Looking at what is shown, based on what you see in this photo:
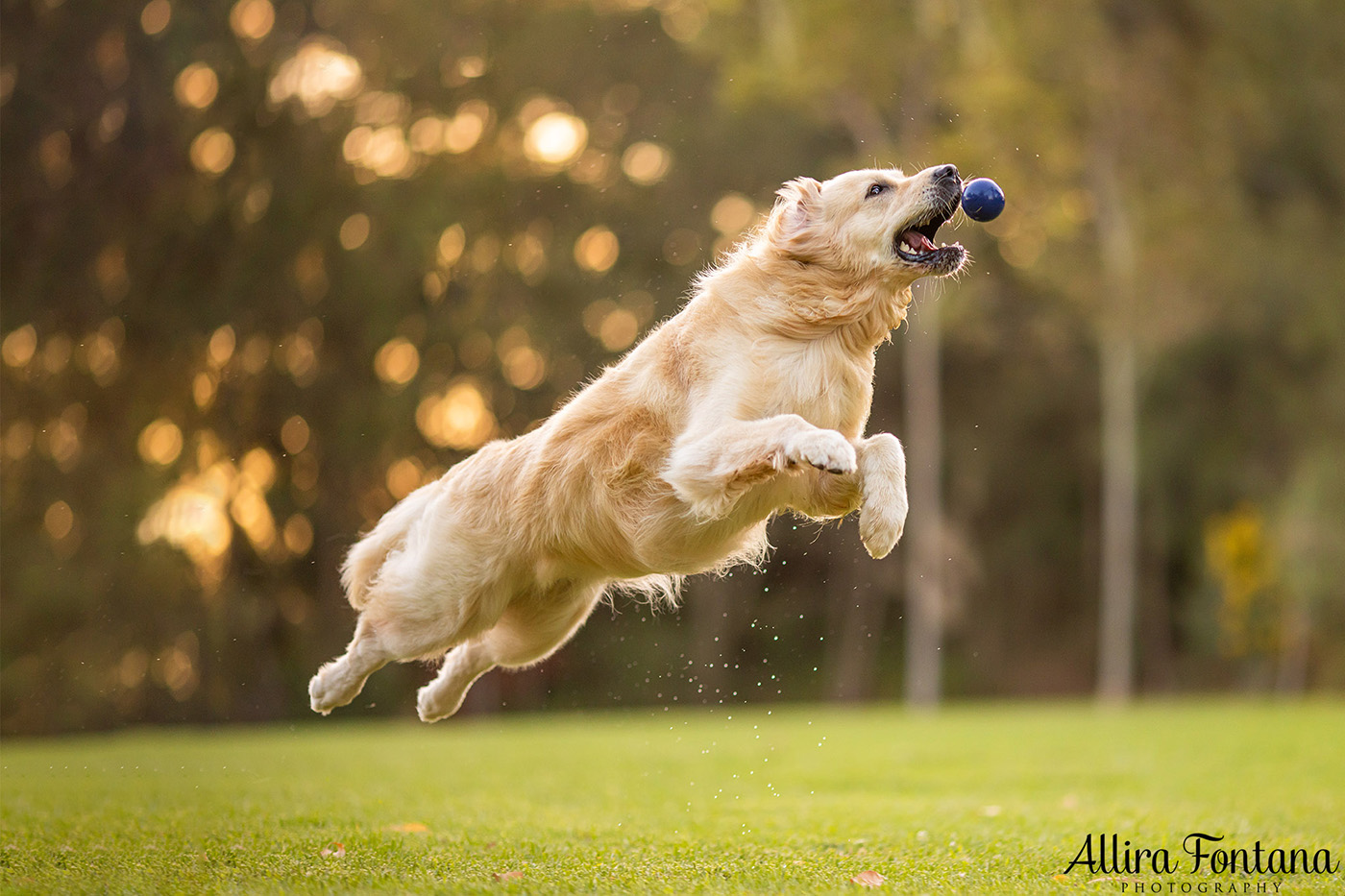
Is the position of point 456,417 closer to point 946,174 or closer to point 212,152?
point 212,152

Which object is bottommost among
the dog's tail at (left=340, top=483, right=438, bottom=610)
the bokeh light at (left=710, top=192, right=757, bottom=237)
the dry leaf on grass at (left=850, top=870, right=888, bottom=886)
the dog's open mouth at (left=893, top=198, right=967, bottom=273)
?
the dry leaf on grass at (left=850, top=870, right=888, bottom=886)

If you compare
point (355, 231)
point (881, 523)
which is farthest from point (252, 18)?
point (881, 523)

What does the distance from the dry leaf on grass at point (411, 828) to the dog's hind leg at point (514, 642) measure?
22.1 inches

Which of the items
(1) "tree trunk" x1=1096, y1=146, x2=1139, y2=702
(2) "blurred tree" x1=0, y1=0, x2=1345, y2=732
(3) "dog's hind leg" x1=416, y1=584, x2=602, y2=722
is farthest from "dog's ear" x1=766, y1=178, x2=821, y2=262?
(1) "tree trunk" x1=1096, y1=146, x2=1139, y2=702

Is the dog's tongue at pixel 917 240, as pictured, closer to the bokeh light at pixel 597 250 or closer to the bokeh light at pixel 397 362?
the bokeh light at pixel 397 362

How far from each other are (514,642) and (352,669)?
771 millimetres

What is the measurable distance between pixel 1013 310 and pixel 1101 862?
21074 mm

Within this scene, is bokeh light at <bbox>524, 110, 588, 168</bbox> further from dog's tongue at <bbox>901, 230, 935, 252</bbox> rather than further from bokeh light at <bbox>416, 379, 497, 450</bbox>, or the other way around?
dog's tongue at <bbox>901, 230, 935, 252</bbox>

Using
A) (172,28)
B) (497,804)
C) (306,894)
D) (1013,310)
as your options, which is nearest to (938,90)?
(1013,310)

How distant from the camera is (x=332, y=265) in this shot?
18.7m

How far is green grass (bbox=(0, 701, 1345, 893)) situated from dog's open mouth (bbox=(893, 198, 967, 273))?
98.4 inches

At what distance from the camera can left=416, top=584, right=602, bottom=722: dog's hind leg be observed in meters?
6.11

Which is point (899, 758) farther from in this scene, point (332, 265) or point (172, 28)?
point (172, 28)

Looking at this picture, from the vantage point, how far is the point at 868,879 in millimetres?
5160
